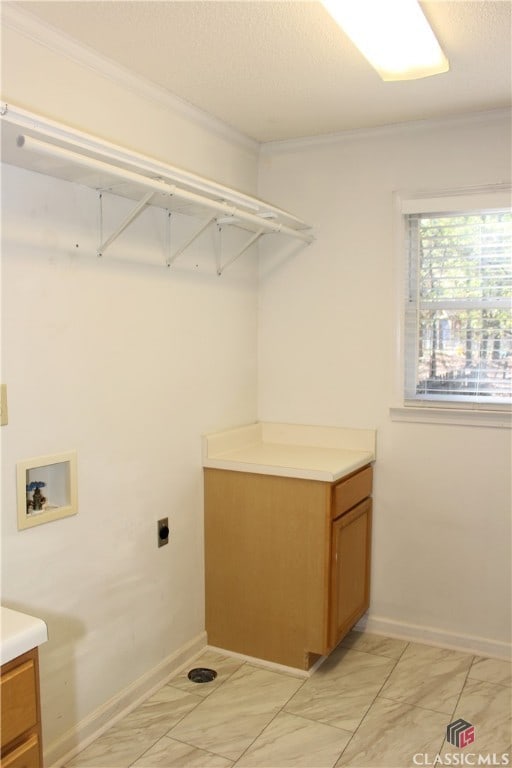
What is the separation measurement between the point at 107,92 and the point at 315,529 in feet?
5.86

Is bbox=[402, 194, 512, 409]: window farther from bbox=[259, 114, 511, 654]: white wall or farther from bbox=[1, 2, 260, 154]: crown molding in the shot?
bbox=[1, 2, 260, 154]: crown molding

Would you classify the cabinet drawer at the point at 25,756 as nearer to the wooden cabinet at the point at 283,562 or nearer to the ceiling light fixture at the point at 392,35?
the wooden cabinet at the point at 283,562

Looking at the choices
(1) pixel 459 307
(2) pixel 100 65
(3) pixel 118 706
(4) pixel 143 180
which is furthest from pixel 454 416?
(2) pixel 100 65

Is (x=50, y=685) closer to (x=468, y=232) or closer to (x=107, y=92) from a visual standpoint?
(x=107, y=92)

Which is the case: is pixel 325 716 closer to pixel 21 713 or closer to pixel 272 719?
pixel 272 719

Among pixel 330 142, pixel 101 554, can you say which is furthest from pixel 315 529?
pixel 330 142

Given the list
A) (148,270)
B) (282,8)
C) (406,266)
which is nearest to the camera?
(282,8)

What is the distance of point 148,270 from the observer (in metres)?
2.46

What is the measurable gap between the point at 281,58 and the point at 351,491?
1.68m

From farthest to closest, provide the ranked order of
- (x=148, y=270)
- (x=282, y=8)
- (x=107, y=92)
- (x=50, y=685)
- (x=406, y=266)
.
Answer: (x=406, y=266)
(x=148, y=270)
(x=107, y=92)
(x=50, y=685)
(x=282, y=8)

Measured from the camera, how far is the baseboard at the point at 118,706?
2104 mm

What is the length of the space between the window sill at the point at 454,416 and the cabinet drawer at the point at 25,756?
2.01 meters

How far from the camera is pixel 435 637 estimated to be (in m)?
2.94

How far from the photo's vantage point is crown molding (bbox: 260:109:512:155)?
2.71 m
